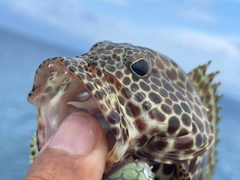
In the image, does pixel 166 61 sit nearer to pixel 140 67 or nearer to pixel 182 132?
pixel 140 67

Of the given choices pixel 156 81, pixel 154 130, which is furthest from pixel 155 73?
pixel 154 130

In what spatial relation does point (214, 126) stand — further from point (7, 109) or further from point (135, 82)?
point (7, 109)

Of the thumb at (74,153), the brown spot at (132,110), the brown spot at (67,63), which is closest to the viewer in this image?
the thumb at (74,153)

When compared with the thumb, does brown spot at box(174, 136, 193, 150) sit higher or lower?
higher

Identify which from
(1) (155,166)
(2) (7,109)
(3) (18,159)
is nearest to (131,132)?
(1) (155,166)

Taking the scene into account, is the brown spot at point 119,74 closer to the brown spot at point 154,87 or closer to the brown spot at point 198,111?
the brown spot at point 154,87

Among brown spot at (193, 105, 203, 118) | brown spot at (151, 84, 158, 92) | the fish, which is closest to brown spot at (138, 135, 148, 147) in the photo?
the fish

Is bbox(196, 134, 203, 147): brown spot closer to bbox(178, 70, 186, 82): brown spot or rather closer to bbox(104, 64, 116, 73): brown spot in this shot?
bbox(178, 70, 186, 82): brown spot

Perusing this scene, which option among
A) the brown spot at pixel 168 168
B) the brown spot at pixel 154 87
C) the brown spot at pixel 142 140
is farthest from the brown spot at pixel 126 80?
the brown spot at pixel 168 168
